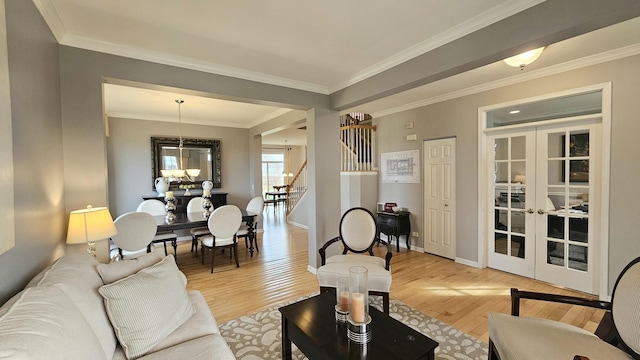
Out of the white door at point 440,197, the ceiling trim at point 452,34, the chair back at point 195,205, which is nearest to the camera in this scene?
the ceiling trim at point 452,34

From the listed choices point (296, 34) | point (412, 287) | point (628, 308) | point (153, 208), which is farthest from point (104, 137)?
point (628, 308)

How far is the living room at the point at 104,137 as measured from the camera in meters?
1.57

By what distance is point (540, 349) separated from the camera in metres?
1.48

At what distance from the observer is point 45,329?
103 centimetres

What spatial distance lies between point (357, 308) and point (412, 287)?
2149mm

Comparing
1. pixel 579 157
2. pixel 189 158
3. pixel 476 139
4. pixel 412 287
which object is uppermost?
pixel 476 139

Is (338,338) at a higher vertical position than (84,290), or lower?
lower

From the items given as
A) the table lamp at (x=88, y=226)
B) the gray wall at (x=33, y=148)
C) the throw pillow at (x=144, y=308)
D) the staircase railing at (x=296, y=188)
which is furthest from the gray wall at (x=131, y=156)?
the throw pillow at (x=144, y=308)

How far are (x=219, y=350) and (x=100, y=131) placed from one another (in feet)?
7.36

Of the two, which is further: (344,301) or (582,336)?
(344,301)

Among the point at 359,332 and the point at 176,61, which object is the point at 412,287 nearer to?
the point at 359,332

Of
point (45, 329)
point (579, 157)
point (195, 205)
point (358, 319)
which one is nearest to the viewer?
point (45, 329)

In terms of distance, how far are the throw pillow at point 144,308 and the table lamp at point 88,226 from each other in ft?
2.53

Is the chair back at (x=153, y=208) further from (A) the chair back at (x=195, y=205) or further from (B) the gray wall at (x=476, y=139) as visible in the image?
(B) the gray wall at (x=476, y=139)
